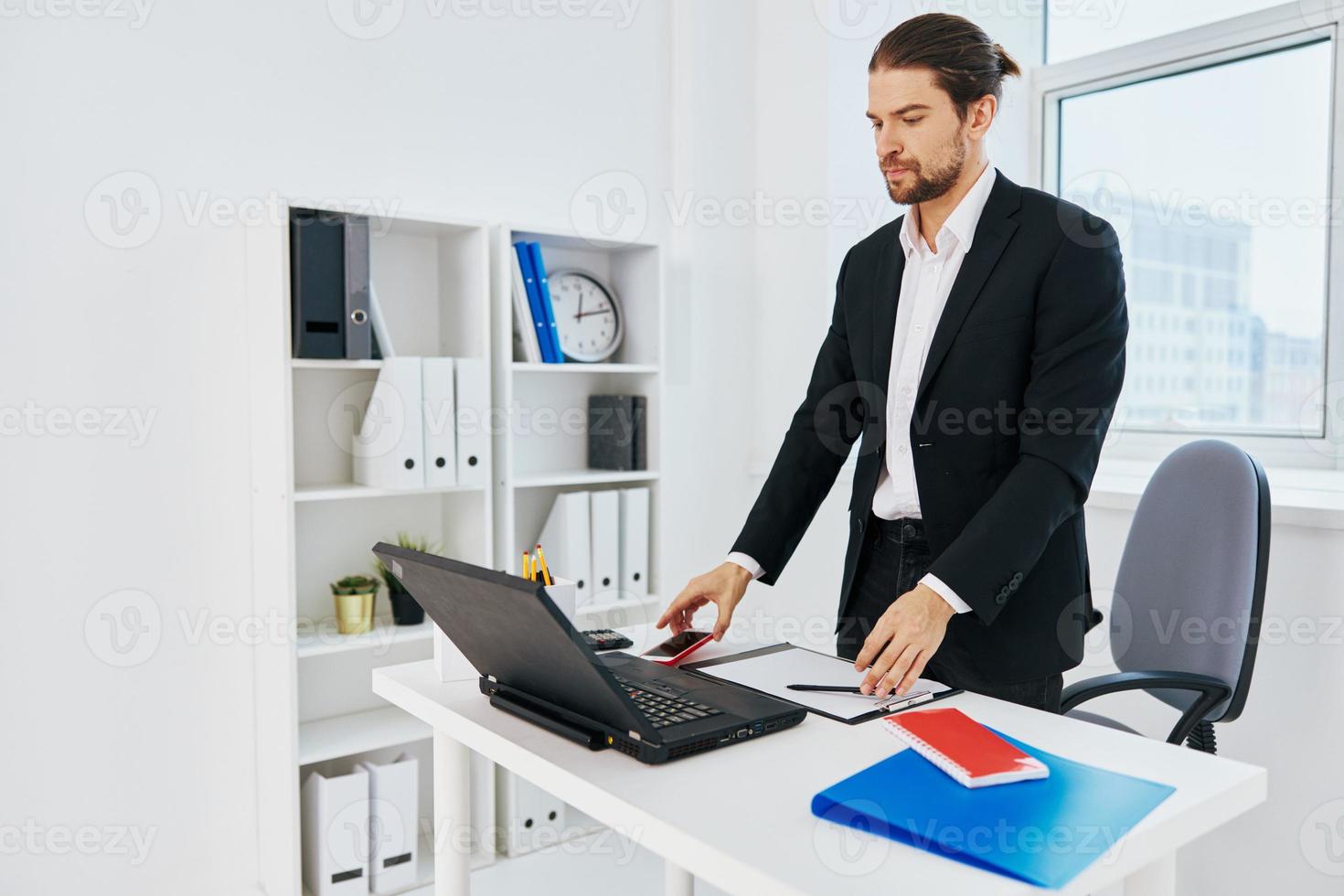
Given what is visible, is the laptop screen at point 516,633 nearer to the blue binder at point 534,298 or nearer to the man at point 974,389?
the man at point 974,389

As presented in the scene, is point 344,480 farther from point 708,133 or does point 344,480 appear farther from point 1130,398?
point 1130,398

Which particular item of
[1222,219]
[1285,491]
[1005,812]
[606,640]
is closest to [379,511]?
[606,640]

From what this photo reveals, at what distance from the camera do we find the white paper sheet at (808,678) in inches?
50.2

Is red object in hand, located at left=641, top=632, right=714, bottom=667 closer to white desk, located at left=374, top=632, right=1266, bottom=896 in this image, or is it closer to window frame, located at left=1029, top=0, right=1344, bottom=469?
white desk, located at left=374, top=632, right=1266, bottom=896

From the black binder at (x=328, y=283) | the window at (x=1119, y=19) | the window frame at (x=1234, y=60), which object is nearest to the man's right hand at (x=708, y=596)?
the black binder at (x=328, y=283)

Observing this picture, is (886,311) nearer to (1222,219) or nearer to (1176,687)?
(1176,687)

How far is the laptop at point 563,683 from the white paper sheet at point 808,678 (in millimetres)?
59

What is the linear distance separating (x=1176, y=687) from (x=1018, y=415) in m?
0.55

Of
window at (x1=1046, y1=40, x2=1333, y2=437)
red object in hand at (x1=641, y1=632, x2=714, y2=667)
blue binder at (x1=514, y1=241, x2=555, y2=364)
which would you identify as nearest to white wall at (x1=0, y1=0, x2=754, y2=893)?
blue binder at (x1=514, y1=241, x2=555, y2=364)

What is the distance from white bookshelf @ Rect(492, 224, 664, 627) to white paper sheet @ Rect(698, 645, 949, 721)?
→ 133cm

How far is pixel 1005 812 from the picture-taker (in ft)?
3.01

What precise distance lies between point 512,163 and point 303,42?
628 mm

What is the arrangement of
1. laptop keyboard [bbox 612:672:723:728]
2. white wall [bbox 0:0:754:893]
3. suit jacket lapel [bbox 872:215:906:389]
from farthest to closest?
white wall [bbox 0:0:754:893] < suit jacket lapel [bbox 872:215:906:389] < laptop keyboard [bbox 612:672:723:728]

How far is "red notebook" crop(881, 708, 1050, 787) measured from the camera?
0.98 meters
